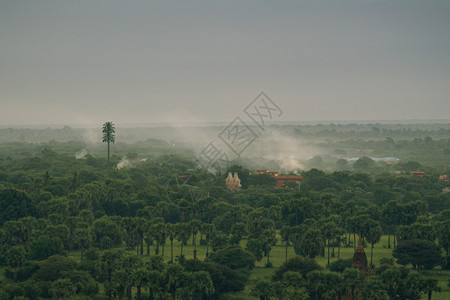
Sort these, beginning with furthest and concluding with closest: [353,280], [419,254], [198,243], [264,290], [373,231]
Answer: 1. [198,243]
2. [373,231]
3. [419,254]
4. [264,290]
5. [353,280]

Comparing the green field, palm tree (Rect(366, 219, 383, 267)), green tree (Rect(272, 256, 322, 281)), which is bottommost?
the green field

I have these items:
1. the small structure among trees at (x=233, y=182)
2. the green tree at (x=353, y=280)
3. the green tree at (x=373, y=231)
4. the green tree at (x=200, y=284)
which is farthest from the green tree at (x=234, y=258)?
the small structure among trees at (x=233, y=182)

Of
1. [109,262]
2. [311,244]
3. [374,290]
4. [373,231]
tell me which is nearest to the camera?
[374,290]

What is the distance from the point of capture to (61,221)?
332ft

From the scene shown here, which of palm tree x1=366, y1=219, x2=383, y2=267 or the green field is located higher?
palm tree x1=366, y1=219, x2=383, y2=267

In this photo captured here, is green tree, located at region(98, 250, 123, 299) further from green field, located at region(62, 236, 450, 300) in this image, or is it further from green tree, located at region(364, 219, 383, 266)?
green tree, located at region(364, 219, 383, 266)

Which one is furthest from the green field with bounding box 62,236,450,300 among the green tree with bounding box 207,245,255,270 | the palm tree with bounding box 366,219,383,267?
the palm tree with bounding box 366,219,383,267

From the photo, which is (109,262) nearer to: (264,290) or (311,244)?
(264,290)

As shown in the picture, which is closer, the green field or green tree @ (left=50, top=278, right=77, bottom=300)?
green tree @ (left=50, top=278, right=77, bottom=300)

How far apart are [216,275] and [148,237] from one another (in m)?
20.4

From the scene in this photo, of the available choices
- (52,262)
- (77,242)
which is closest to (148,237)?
(77,242)

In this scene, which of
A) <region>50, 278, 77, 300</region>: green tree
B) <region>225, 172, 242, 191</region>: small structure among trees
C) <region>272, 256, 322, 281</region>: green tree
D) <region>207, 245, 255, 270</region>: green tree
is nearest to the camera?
<region>50, 278, 77, 300</region>: green tree

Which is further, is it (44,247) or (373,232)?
(373,232)

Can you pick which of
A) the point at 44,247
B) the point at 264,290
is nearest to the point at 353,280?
the point at 264,290
